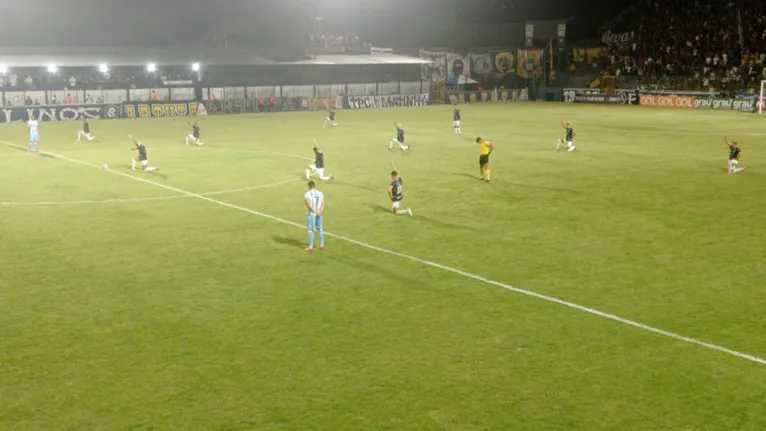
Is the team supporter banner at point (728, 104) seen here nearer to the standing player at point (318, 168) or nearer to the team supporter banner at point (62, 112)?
the standing player at point (318, 168)

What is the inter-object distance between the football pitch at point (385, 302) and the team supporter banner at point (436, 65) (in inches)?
2438

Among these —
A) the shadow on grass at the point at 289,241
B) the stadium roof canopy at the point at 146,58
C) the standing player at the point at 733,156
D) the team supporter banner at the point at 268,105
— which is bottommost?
the shadow on grass at the point at 289,241

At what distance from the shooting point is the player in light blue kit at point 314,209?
57.9 feet

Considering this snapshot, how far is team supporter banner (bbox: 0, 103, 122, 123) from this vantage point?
2347 inches

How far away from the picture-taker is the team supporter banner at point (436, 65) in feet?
301

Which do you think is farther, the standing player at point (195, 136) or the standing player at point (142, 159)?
the standing player at point (195, 136)

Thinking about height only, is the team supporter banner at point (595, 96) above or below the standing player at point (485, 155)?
above

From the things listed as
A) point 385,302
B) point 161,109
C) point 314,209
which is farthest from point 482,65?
point 385,302

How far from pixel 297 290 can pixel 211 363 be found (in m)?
3.97

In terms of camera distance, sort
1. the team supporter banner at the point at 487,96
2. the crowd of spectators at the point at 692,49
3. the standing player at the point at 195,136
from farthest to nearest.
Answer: the team supporter banner at the point at 487,96, the crowd of spectators at the point at 692,49, the standing player at the point at 195,136

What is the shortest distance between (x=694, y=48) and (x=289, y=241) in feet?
241

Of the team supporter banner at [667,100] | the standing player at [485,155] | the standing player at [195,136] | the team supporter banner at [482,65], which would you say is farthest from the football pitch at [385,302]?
the team supporter banner at [482,65]

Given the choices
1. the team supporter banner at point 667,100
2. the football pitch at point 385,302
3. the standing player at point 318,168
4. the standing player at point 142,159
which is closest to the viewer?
the football pitch at point 385,302

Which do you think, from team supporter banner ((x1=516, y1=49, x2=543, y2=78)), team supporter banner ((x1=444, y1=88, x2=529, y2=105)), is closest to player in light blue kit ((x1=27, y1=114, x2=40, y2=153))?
team supporter banner ((x1=444, y1=88, x2=529, y2=105))
